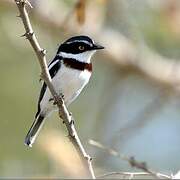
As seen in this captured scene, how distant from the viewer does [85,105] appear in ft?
28.2

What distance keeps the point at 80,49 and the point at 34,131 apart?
60cm

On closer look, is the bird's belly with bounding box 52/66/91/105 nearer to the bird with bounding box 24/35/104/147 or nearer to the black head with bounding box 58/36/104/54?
the bird with bounding box 24/35/104/147

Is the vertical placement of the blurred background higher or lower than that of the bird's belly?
lower

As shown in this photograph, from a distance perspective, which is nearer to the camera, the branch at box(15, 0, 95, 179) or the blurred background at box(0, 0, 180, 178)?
the branch at box(15, 0, 95, 179)

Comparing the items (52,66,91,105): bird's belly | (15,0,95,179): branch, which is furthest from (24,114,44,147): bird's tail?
(15,0,95,179): branch

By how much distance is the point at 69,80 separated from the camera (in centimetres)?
427

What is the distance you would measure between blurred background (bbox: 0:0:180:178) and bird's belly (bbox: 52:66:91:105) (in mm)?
457

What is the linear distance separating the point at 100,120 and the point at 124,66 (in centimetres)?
66

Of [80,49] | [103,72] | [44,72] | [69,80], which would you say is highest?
[44,72]

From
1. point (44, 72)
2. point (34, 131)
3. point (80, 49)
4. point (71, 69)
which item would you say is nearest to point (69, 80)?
point (71, 69)

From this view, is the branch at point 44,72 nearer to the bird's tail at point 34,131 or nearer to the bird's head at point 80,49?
the bird's head at point 80,49

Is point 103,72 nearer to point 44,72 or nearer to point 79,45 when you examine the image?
point 79,45

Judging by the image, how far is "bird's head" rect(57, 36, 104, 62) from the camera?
14.2ft

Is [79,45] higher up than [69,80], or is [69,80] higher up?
[79,45]
